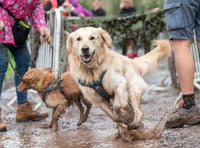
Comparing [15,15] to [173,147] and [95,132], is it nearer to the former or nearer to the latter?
[95,132]

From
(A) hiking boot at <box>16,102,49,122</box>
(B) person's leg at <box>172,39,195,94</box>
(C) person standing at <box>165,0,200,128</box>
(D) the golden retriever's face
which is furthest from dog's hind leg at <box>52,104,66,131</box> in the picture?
(B) person's leg at <box>172,39,195,94</box>

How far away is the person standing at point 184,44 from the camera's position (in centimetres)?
415

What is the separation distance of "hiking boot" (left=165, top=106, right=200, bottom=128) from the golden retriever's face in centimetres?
100

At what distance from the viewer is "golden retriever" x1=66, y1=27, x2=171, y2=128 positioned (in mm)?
4230

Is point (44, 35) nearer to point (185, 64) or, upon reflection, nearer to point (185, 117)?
point (185, 64)

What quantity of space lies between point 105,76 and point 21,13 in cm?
148

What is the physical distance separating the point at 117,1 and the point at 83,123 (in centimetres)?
2895

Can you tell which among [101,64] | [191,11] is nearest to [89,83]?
[101,64]

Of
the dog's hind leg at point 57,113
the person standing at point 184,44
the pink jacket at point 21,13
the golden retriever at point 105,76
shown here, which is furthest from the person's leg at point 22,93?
the person standing at point 184,44

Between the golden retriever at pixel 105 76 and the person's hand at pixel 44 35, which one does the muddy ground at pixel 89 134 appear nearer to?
the golden retriever at pixel 105 76

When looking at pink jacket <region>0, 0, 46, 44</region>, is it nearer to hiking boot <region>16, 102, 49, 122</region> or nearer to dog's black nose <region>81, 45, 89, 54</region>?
hiking boot <region>16, 102, 49, 122</region>

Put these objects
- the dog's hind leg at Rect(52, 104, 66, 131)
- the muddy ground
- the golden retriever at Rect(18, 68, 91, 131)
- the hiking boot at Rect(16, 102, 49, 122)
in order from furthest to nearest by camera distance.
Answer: the hiking boot at Rect(16, 102, 49, 122) → the golden retriever at Rect(18, 68, 91, 131) → the dog's hind leg at Rect(52, 104, 66, 131) → the muddy ground

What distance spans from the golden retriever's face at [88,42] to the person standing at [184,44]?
27.9 inches

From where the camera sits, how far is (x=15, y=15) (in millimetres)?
5051
